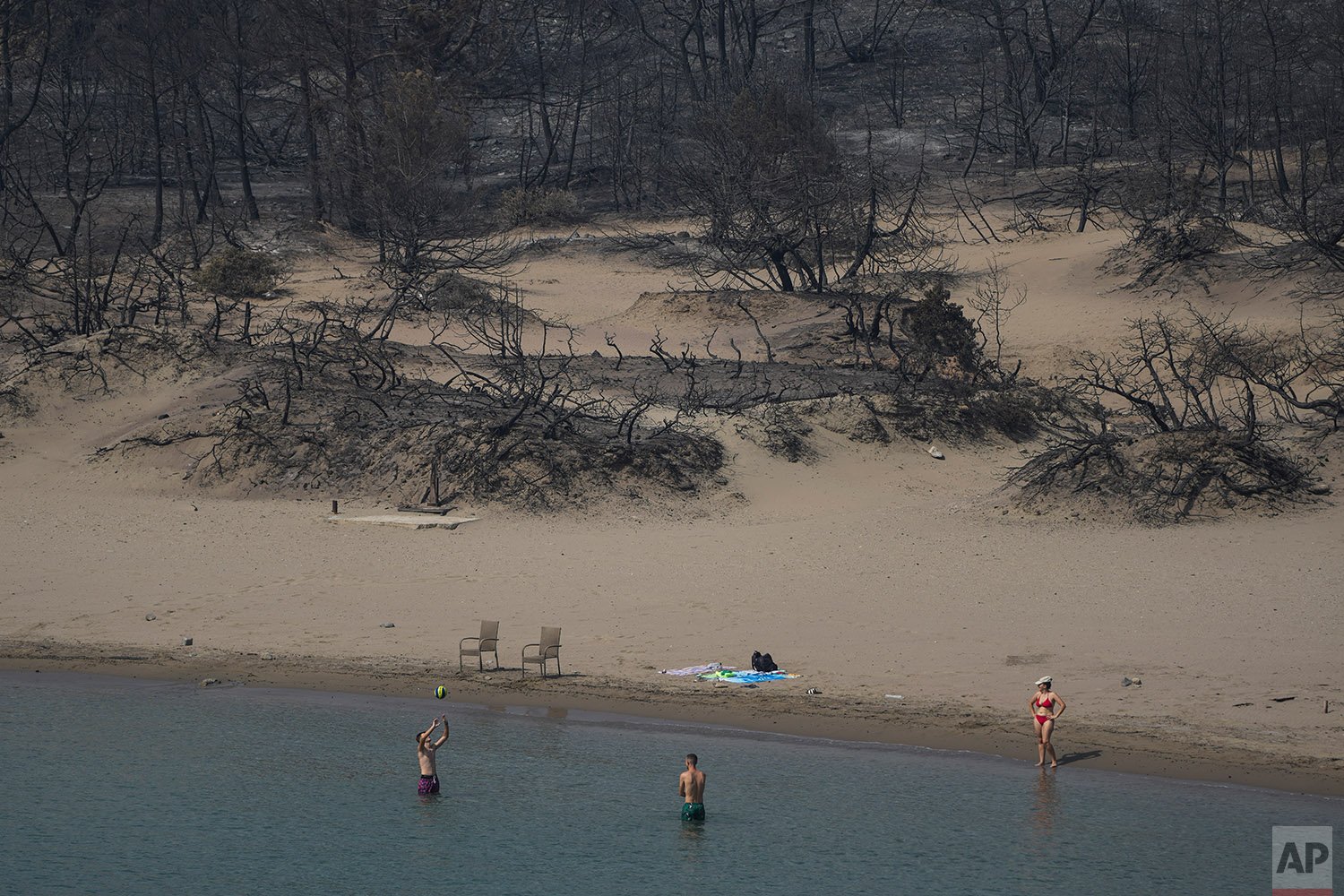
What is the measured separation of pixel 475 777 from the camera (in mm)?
13133

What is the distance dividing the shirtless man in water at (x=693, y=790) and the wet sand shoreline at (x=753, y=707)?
1.79 metres

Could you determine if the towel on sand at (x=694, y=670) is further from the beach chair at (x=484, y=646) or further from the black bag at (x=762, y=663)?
the beach chair at (x=484, y=646)

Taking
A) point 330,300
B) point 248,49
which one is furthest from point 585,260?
point 248,49

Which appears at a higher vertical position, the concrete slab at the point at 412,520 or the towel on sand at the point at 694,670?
the concrete slab at the point at 412,520

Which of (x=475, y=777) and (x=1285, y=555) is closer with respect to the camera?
(x=475, y=777)

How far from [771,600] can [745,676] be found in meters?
2.20

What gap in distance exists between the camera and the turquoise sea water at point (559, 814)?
11242mm

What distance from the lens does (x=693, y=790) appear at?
38.7ft

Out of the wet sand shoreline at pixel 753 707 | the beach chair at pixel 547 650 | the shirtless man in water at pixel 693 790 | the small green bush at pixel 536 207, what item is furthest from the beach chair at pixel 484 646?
the small green bush at pixel 536 207

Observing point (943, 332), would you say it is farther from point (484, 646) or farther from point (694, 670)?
point (484, 646)

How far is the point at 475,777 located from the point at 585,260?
2634 centimetres

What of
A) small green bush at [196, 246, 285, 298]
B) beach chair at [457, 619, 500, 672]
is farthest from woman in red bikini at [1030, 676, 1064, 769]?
small green bush at [196, 246, 285, 298]

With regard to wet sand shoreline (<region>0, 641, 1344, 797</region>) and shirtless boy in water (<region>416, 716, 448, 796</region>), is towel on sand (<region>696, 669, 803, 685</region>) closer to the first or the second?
wet sand shoreline (<region>0, 641, 1344, 797</region>)

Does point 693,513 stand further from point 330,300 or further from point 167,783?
point 330,300
